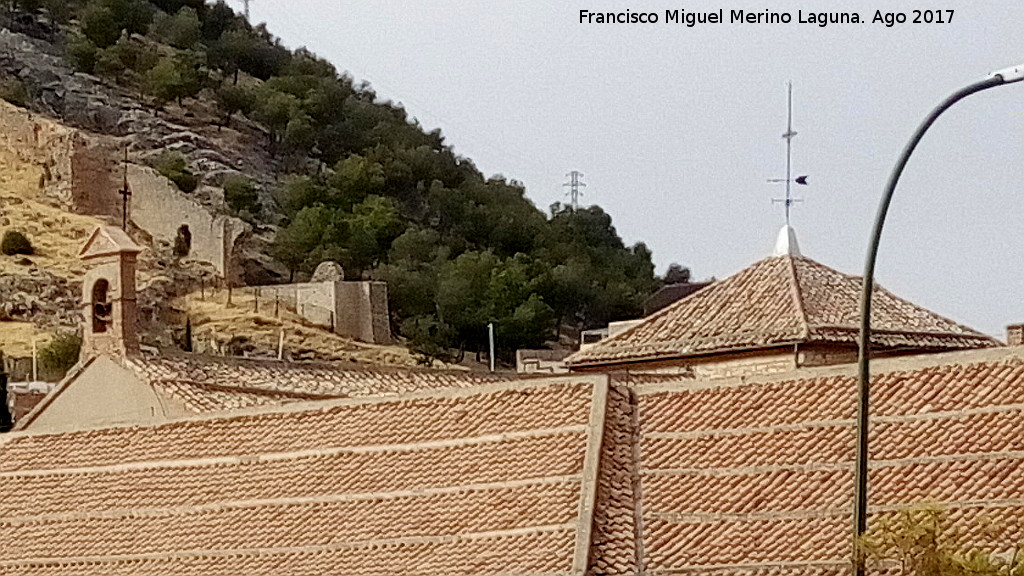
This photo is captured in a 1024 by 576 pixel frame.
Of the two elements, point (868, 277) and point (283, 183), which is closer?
point (868, 277)

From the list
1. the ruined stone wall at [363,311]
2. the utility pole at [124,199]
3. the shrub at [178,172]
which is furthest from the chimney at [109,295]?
the shrub at [178,172]

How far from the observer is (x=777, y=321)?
23.2 metres

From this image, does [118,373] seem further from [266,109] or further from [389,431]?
[266,109]

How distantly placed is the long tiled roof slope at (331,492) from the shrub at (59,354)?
3500 centimetres

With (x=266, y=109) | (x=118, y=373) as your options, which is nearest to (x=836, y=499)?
(x=118, y=373)

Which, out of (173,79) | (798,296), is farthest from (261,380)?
(173,79)

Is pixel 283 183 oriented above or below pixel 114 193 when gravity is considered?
above

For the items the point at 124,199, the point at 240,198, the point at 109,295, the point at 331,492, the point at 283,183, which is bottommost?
the point at 331,492

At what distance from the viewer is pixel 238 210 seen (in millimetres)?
88500

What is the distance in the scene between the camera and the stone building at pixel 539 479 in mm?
15828

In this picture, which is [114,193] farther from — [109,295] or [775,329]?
[775,329]

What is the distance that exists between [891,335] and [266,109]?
80.5 metres

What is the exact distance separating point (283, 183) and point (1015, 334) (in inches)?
2969

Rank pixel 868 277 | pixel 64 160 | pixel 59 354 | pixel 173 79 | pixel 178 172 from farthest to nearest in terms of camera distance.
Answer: pixel 173 79, pixel 178 172, pixel 64 160, pixel 59 354, pixel 868 277
